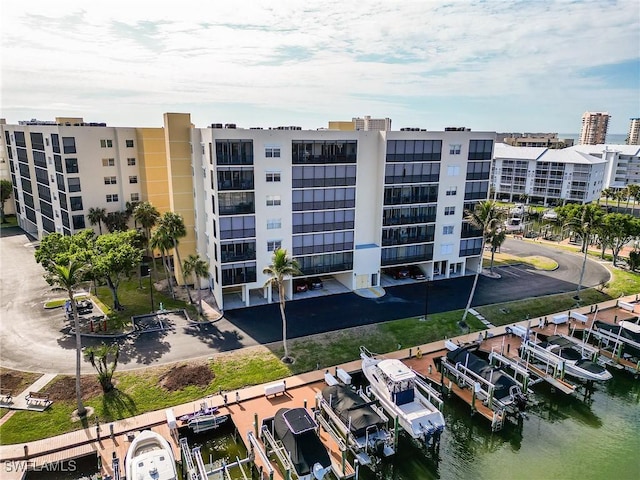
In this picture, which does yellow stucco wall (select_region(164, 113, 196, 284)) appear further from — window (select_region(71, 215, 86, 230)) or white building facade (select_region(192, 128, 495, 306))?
window (select_region(71, 215, 86, 230))

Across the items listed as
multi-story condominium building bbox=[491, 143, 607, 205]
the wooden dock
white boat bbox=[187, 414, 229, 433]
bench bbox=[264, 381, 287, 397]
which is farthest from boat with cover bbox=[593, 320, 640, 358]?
multi-story condominium building bbox=[491, 143, 607, 205]

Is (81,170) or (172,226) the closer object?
(172,226)

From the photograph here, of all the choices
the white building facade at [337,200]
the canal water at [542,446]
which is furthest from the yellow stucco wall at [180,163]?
the canal water at [542,446]

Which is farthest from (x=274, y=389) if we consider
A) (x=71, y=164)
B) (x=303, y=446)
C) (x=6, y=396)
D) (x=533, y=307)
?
(x=71, y=164)

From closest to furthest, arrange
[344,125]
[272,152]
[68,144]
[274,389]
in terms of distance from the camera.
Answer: [274,389] → [272,152] → [68,144] → [344,125]

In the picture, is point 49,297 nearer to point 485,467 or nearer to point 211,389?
point 211,389

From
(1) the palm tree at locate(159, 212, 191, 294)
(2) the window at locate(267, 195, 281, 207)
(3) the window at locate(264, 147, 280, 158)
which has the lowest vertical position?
(1) the palm tree at locate(159, 212, 191, 294)

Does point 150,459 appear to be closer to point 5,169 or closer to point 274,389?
point 274,389
